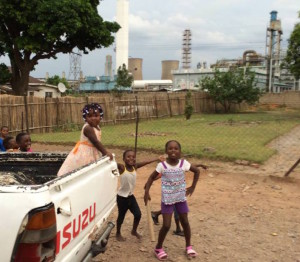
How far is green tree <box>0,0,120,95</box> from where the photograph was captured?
18516 millimetres

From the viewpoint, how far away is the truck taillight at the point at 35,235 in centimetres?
184

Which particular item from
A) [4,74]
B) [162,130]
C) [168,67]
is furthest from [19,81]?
[168,67]

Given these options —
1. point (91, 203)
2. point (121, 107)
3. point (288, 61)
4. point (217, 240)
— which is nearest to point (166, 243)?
point (217, 240)

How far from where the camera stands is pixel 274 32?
4978 cm

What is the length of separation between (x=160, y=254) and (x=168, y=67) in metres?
81.5

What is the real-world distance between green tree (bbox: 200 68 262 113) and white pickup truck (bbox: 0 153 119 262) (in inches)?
1066

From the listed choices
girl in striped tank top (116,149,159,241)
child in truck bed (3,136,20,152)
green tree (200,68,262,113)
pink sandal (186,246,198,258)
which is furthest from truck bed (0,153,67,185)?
green tree (200,68,262,113)

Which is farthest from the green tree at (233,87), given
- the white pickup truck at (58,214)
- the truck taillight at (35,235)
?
the truck taillight at (35,235)

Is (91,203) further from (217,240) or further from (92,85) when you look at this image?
(92,85)

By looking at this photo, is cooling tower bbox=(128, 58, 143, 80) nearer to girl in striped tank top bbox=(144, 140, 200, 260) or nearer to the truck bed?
the truck bed

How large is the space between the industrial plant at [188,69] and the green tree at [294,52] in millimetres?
14706

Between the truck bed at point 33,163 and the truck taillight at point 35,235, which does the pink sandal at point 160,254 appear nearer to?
the truck bed at point 33,163

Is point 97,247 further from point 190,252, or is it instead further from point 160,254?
point 190,252

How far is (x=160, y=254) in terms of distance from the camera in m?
3.84
